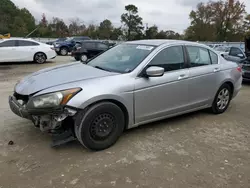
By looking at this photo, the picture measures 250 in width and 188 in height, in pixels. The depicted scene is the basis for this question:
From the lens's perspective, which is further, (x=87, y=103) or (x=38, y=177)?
(x=87, y=103)

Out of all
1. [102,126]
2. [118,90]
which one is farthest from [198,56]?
[102,126]

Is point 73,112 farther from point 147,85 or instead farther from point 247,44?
point 247,44

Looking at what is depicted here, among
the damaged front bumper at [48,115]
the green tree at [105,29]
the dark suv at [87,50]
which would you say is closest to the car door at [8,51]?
the dark suv at [87,50]

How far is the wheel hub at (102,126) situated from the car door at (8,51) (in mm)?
10545

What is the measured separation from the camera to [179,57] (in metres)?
4.05

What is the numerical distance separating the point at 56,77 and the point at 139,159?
1637mm

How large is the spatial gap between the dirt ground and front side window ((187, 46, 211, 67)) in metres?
1.13

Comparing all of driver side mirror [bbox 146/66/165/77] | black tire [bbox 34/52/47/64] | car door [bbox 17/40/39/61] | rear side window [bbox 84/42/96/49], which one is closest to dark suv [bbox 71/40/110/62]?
rear side window [bbox 84/42/96/49]

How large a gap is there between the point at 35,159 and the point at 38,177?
41 cm

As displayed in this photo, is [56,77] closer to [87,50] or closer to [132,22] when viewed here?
[87,50]

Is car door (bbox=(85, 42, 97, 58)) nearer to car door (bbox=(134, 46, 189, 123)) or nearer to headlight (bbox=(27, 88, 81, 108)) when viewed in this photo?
car door (bbox=(134, 46, 189, 123))

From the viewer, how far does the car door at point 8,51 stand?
1167cm

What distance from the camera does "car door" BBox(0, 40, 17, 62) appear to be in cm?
1167

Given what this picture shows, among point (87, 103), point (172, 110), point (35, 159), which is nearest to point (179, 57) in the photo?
point (172, 110)
